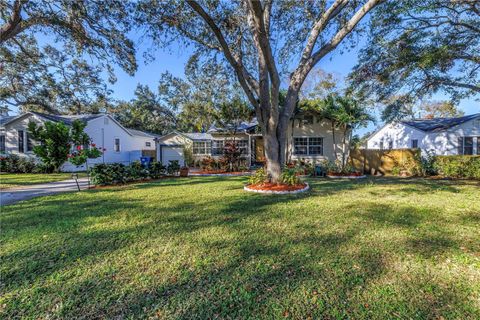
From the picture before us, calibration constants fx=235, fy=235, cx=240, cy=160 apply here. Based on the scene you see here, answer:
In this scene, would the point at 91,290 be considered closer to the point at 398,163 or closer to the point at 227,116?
the point at 227,116

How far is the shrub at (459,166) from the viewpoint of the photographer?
1145 cm

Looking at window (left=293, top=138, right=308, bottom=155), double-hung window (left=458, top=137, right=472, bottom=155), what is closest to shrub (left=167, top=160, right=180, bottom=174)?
window (left=293, top=138, right=308, bottom=155)

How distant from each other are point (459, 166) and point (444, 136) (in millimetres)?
Result: 5989

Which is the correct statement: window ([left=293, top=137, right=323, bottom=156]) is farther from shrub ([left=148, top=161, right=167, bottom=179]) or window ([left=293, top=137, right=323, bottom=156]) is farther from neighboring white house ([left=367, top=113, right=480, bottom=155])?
shrub ([left=148, top=161, right=167, bottom=179])

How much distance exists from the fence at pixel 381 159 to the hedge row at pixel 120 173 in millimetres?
12393

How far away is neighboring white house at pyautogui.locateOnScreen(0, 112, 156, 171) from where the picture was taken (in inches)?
671

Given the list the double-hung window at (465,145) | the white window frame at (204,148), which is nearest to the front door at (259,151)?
the white window frame at (204,148)

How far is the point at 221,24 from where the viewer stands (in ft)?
28.2

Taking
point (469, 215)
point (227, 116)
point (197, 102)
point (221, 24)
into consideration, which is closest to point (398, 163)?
point (469, 215)

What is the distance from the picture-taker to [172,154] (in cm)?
1945

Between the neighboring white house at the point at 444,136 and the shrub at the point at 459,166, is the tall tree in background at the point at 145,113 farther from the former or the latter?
the shrub at the point at 459,166

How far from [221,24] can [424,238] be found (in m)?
8.68

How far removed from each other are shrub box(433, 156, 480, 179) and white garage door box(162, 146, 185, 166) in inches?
660

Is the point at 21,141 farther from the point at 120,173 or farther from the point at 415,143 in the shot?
the point at 415,143
